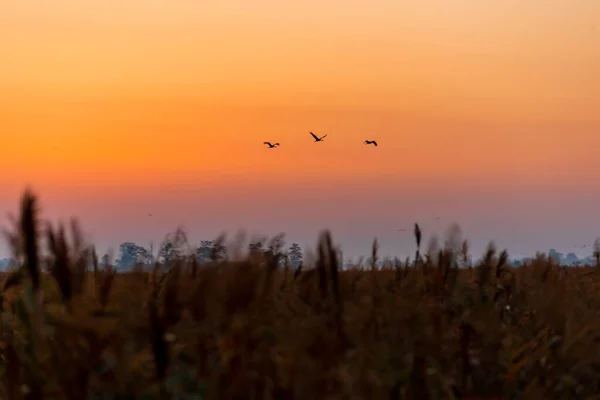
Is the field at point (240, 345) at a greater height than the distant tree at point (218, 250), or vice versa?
the distant tree at point (218, 250)

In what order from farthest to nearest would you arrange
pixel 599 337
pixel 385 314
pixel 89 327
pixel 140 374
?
1. pixel 599 337
2. pixel 385 314
3. pixel 140 374
4. pixel 89 327

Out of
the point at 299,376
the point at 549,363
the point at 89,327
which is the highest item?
the point at 89,327

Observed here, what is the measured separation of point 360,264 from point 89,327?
14.8 ft

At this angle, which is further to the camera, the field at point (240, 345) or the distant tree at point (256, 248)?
the distant tree at point (256, 248)

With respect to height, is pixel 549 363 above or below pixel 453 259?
below

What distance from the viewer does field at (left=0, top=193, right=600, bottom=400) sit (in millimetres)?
2840

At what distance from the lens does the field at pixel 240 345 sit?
112 inches

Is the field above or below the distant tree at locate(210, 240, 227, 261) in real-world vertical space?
below

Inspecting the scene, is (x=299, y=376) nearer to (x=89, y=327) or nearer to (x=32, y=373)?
(x=89, y=327)

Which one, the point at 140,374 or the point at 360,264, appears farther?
the point at 360,264

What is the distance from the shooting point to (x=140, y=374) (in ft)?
9.96

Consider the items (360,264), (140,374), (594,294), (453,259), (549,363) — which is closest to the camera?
(140,374)

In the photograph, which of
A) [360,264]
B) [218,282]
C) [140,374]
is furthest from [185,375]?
[360,264]

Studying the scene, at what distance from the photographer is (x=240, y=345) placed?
3.12 m
